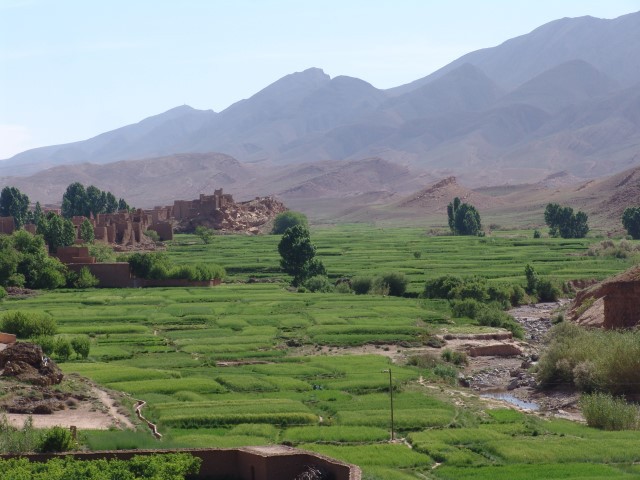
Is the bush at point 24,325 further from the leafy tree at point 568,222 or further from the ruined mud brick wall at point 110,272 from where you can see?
the leafy tree at point 568,222

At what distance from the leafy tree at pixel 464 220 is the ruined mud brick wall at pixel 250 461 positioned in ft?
317

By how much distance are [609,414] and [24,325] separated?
25.6 metres

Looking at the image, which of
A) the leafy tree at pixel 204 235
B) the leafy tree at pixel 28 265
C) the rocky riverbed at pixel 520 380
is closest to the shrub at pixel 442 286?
the rocky riverbed at pixel 520 380

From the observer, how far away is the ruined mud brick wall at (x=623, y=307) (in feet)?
157

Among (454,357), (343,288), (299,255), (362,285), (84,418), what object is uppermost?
(299,255)

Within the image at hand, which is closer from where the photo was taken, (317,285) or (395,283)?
(395,283)

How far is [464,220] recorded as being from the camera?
11950cm

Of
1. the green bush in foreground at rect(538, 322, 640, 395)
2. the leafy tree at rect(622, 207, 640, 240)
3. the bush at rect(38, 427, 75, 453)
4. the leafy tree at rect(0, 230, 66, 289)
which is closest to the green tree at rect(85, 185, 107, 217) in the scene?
the leafy tree at rect(0, 230, 66, 289)

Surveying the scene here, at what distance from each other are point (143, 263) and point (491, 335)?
30681mm

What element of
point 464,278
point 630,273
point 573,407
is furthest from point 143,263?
point 573,407

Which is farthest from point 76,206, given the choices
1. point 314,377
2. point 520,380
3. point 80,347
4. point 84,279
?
point 520,380

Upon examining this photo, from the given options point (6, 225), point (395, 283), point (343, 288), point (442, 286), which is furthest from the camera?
point (6, 225)

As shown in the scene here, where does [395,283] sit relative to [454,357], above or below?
above

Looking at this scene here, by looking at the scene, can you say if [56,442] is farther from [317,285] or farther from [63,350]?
[317,285]
